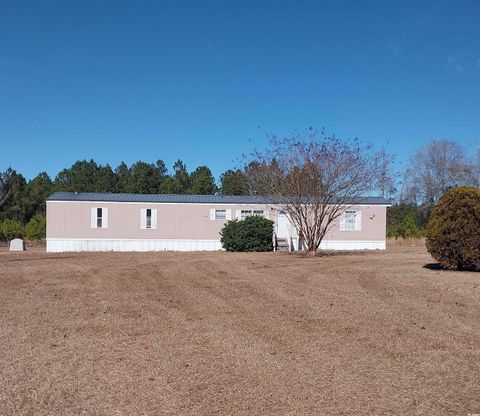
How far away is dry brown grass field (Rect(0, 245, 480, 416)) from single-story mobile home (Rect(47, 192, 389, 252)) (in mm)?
15841

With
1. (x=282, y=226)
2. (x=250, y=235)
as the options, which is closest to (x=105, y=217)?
(x=250, y=235)

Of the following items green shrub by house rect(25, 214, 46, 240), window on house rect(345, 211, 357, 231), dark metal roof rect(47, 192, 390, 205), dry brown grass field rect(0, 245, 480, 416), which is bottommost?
dry brown grass field rect(0, 245, 480, 416)

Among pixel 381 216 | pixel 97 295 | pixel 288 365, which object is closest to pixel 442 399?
pixel 288 365

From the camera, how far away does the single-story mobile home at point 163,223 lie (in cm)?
2612

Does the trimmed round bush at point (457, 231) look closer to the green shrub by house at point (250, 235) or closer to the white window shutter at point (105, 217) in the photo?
the green shrub by house at point (250, 235)

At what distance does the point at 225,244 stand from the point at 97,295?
51.1 ft

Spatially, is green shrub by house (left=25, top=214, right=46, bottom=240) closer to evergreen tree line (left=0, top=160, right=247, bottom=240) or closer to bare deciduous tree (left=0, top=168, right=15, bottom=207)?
evergreen tree line (left=0, top=160, right=247, bottom=240)

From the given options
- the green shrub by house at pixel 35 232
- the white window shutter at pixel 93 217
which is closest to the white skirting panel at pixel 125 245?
the white window shutter at pixel 93 217

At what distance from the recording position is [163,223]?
2636 centimetres

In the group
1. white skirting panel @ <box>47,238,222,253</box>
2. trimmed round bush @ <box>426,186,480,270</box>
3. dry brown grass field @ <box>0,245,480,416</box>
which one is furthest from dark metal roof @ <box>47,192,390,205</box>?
dry brown grass field @ <box>0,245,480,416</box>

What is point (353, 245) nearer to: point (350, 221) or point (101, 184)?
point (350, 221)

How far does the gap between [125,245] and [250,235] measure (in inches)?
270

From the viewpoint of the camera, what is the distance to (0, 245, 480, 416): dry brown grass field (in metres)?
3.92

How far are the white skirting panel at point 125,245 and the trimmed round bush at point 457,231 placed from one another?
1489 centimetres
